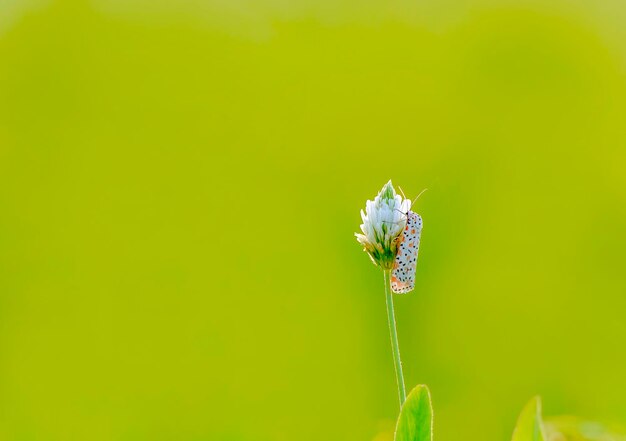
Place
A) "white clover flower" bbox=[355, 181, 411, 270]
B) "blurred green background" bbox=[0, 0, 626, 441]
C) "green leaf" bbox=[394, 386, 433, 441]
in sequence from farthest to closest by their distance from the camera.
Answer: "blurred green background" bbox=[0, 0, 626, 441] < "white clover flower" bbox=[355, 181, 411, 270] < "green leaf" bbox=[394, 386, 433, 441]

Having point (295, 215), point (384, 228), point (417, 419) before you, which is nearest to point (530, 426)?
point (417, 419)

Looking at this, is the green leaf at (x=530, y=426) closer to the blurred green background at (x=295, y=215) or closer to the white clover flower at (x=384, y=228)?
the white clover flower at (x=384, y=228)

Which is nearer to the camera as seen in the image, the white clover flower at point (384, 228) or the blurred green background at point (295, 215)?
the white clover flower at point (384, 228)

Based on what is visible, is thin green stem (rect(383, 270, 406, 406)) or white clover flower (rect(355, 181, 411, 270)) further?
white clover flower (rect(355, 181, 411, 270))

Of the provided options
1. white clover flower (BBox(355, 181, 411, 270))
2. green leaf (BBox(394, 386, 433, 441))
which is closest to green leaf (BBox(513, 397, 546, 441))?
green leaf (BBox(394, 386, 433, 441))

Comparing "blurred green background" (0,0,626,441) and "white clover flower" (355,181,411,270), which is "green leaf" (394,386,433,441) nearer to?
"white clover flower" (355,181,411,270)

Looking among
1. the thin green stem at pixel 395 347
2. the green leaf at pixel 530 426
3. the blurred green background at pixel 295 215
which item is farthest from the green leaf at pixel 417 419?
the blurred green background at pixel 295 215

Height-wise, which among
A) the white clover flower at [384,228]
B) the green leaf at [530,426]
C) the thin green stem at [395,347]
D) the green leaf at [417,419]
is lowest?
the green leaf at [530,426]

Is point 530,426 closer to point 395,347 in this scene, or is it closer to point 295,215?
point 395,347
